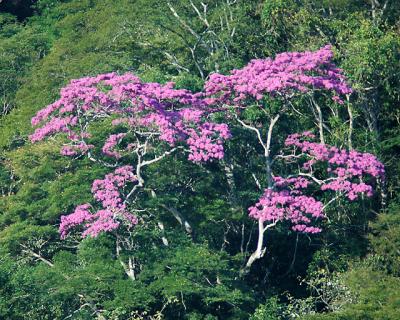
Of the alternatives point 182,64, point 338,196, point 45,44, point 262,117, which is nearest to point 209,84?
point 262,117

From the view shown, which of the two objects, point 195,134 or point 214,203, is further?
point 214,203

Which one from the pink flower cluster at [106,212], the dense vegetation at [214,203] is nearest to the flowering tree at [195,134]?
the pink flower cluster at [106,212]

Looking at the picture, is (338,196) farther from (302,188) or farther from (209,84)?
(209,84)

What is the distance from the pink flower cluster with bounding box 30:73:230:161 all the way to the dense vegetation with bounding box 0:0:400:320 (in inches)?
24.7

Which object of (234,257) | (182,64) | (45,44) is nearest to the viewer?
(234,257)

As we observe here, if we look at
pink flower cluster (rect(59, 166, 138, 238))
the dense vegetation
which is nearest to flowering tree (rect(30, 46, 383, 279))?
pink flower cluster (rect(59, 166, 138, 238))

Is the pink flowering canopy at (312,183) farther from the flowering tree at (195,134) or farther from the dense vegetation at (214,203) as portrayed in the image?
the dense vegetation at (214,203)

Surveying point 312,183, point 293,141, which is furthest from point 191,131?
point 312,183

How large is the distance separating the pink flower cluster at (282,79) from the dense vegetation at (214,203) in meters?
0.61

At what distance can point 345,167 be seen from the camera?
20766 millimetres

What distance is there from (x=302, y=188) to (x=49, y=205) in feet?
16.9

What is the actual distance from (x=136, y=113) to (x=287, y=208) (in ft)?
11.0

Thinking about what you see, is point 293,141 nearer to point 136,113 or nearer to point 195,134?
point 195,134

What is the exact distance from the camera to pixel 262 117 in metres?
22.2
